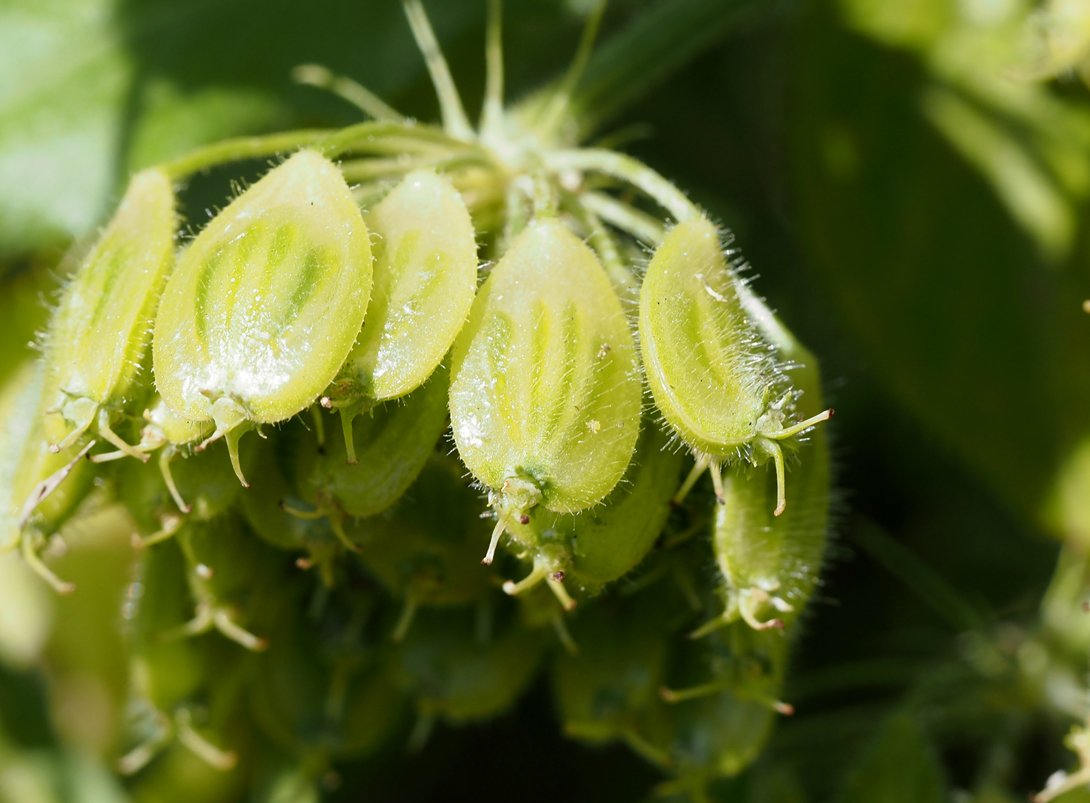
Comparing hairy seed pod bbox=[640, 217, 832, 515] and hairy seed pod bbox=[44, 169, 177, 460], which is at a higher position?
hairy seed pod bbox=[44, 169, 177, 460]

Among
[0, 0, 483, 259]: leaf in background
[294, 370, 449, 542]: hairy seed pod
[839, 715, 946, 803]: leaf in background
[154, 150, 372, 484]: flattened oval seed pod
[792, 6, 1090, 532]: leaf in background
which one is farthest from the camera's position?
[792, 6, 1090, 532]: leaf in background

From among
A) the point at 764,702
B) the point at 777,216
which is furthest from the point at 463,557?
the point at 777,216

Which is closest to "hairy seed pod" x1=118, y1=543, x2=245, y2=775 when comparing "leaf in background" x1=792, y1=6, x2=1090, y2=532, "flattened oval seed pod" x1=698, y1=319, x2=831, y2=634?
"flattened oval seed pod" x1=698, y1=319, x2=831, y2=634

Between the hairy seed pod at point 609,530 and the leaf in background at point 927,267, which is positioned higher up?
the leaf in background at point 927,267

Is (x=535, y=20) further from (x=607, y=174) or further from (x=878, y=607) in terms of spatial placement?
(x=878, y=607)

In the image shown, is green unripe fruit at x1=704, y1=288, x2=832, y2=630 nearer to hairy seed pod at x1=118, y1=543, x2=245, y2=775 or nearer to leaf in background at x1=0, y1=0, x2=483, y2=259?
hairy seed pod at x1=118, y1=543, x2=245, y2=775

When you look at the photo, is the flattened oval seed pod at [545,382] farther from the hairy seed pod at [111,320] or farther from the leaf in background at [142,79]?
the leaf in background at [142,79]

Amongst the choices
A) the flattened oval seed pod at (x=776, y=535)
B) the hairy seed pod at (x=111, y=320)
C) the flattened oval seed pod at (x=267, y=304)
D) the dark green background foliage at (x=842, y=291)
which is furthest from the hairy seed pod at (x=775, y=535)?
the hairy seed pod at (x=111, y=320)
